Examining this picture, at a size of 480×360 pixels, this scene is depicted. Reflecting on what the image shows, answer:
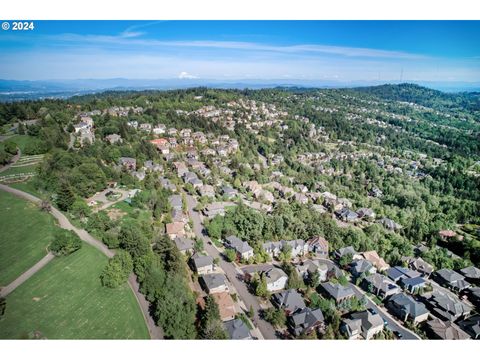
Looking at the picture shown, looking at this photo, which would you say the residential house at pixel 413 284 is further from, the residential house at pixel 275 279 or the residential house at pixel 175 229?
the residential house at pixel 175 229

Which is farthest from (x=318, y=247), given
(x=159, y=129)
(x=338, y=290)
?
(x=159, y=129)

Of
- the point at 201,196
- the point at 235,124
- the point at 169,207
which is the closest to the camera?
the point at 169,207

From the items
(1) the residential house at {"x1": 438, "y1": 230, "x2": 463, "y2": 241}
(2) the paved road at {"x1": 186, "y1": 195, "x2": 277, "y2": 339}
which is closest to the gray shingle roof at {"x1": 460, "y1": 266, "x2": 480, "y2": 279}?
(1) the residential house at {"x1": 438, "y1": 230, "x2": 463, "y2": 241}

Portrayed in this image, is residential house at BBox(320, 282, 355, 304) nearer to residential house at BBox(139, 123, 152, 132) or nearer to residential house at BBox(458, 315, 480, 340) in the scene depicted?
residential house at BBox(458, 315, 480, 340)

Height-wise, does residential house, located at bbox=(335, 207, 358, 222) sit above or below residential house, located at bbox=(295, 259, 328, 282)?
below

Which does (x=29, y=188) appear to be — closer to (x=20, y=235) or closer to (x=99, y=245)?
(x=20, y=235)

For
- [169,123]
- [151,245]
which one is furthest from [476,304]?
[169,123]

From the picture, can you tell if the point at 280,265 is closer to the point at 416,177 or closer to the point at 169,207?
the point at 169,207
